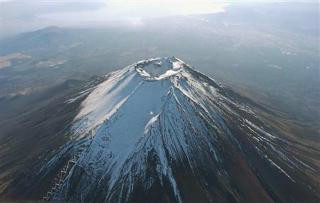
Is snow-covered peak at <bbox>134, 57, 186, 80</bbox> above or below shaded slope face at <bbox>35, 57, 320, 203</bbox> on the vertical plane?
above

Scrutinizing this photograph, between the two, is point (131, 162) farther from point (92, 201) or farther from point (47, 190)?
point (47, 190)

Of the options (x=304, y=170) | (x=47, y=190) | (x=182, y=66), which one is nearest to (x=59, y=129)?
(x=47, y=190)

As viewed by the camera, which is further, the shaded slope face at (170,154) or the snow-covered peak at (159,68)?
the snow-covered peak at (159,68)

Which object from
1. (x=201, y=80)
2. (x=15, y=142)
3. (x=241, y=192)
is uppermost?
(x=201, y=80)

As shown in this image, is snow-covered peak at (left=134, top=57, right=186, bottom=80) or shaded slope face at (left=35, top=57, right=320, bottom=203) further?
snow-covered peak at (left=134, top=57, right=186, bottom=80)

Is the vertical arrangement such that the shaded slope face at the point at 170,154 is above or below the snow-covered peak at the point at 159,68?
below
